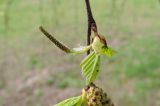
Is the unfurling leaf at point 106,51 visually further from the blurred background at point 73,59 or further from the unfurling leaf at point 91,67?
the blurred background at point 73,59

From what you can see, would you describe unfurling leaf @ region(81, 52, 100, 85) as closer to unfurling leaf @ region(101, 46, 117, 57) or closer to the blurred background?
unfurling leaf @ region(101, 46, 117, 57)

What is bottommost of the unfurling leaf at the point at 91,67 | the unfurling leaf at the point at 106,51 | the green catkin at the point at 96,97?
the green catkin at the point at 96,97

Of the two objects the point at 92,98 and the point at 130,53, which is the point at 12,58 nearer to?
the point at 130,53

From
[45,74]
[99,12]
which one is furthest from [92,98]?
[99,12]

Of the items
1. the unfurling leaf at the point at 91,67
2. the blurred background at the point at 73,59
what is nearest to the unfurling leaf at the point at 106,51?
the unfurling leaf at the point at 91,67

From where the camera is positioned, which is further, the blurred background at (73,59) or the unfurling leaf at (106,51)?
the blurred background at (73,59)

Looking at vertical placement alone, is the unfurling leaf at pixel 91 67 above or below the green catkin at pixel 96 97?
above
